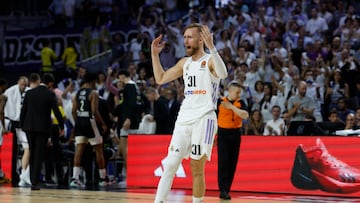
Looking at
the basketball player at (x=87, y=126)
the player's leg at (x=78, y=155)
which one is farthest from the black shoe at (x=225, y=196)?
the player's leg at (x=78, y=155)

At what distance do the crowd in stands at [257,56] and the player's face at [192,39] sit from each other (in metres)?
6.58

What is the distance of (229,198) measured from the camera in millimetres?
14172

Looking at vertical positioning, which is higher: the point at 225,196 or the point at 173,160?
the point at 173,160

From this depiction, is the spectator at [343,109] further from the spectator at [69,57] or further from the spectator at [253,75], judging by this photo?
the spectator at [69,57]

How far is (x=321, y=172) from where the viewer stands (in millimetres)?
15250

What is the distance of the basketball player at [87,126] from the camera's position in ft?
58.3

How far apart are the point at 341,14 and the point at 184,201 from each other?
1144 centimetres

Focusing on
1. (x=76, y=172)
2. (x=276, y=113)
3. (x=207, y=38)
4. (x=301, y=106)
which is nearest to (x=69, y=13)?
(x=76, y=172)

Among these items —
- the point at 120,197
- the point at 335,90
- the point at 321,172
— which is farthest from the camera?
the point at 335,90

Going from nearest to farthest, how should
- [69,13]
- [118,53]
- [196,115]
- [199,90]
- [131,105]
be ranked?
[196,115] → [199,90] → [131,105] → [118,53] → [69,13]

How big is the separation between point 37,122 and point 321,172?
5397 mm

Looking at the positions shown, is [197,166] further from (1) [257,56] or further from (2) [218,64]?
(1) [257,56]

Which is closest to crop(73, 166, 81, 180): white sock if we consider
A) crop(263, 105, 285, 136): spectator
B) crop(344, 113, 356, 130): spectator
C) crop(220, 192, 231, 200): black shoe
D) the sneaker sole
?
crop(263, 105, 285, 136): spectator

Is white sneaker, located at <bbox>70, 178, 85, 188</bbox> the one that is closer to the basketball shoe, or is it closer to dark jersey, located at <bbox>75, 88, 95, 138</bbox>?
dark jersey, located at <bbox>75, 88, 95, 138</bbox>
